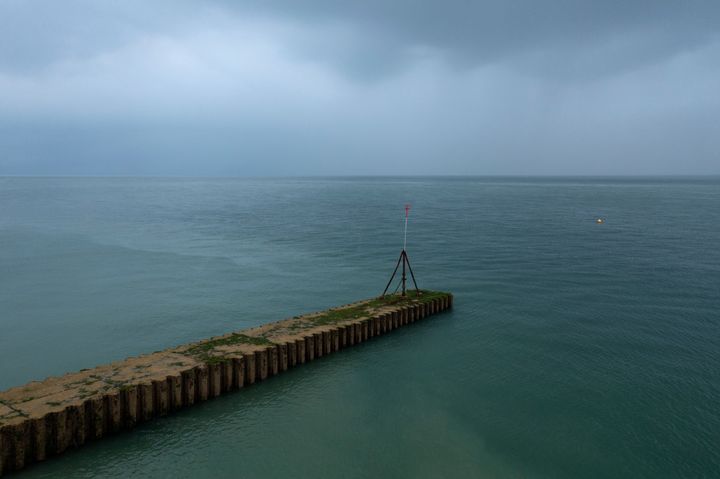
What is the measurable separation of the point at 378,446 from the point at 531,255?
4031 cm

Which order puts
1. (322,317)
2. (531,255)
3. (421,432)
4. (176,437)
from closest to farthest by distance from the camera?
(176,437) < (421,432) < (322,317) < (531,255)

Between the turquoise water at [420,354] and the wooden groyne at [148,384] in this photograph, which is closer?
the wooden groyne at [148,384]

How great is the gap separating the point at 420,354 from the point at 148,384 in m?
13.9

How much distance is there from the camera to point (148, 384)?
17438 millimetres

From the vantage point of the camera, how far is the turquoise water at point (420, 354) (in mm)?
17016

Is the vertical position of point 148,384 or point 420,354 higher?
point 148,384

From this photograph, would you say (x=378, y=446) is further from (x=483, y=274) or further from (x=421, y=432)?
(x=483, y=274)

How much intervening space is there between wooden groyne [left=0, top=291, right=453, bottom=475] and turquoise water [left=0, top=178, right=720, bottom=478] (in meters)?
0.59

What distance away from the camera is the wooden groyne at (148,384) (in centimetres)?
1502

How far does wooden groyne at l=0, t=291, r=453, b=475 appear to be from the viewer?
15.0 m

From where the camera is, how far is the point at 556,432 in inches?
739

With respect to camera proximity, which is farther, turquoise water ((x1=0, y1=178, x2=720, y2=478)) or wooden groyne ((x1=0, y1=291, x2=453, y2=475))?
turquoise water ((x1=0, y1=178, x2=720, y2=478))

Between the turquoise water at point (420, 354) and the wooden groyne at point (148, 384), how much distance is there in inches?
23.3

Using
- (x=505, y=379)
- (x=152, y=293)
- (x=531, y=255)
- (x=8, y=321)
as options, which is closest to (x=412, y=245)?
(x=531, y=255)
